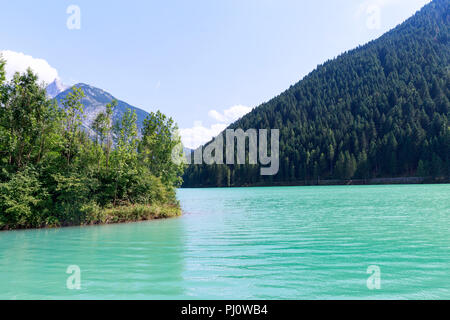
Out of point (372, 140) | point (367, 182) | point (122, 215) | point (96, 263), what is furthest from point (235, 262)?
point (372, 140)

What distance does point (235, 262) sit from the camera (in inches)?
484

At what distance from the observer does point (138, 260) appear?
42.6 feet

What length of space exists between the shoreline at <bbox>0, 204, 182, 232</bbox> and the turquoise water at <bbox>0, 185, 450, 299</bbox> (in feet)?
12.6

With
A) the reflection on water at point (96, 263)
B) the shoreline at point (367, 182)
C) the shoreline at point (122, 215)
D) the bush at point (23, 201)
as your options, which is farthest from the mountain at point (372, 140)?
the reflection on water at point (96, 263)

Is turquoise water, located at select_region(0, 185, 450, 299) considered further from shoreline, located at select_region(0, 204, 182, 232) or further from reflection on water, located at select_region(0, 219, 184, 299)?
shoreline, located at select_region(0, 204, 182, 232)

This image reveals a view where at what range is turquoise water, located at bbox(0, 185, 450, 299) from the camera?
29.5ft

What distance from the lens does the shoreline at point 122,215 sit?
25328mm

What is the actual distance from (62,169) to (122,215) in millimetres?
5777

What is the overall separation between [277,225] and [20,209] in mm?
17373

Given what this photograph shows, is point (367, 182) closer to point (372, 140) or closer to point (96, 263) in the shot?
point (372, 140)

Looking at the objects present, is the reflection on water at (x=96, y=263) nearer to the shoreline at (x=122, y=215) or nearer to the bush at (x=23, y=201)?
the bush at (x=23, y=201)

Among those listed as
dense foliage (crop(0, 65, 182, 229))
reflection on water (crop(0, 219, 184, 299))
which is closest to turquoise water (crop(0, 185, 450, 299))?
reflection on water (crop(0, 219, 184, 299))
